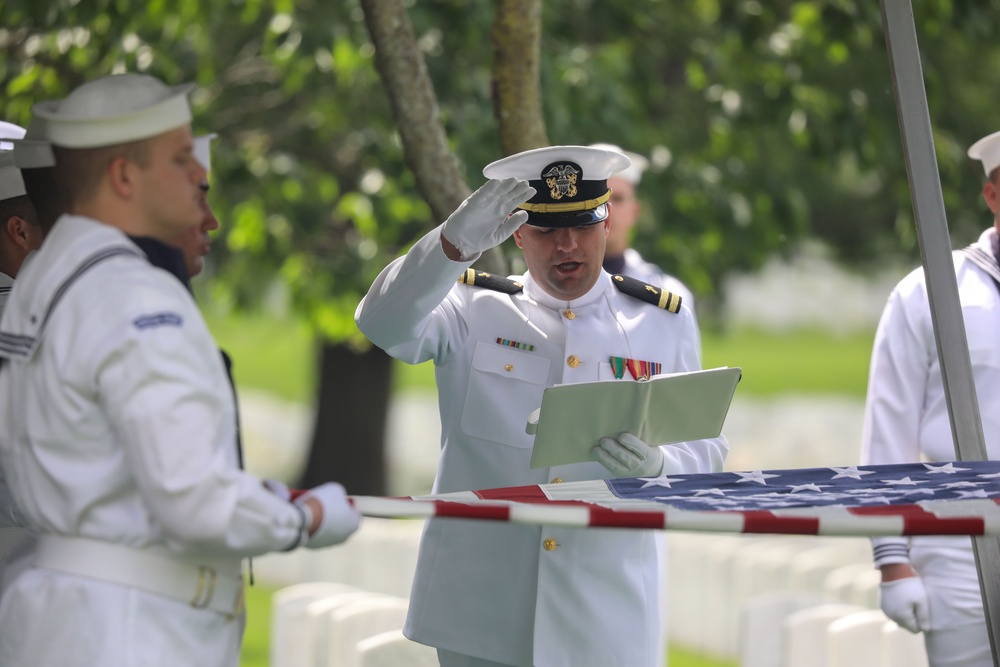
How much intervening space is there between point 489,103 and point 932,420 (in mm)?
3593

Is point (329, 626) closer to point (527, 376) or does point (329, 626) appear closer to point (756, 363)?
point (527, 376)

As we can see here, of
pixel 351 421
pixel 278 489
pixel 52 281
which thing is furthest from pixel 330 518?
pixel 351 421

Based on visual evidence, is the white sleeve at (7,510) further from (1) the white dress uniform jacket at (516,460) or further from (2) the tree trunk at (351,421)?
(2) the tree trunk at (351,421)

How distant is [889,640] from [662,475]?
7.81ft

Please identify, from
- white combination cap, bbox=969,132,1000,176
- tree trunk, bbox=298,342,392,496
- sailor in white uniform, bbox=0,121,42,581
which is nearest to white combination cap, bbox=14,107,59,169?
sailor in white uniform, bbox=0,121,42,581

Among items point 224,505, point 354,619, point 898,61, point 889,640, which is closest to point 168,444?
point 224,505

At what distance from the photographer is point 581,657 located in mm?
3258

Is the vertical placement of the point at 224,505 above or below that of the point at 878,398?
below

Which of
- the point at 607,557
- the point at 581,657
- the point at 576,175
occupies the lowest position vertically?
the point at 581,657

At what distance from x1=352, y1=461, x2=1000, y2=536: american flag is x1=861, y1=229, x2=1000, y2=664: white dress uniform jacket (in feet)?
1.79

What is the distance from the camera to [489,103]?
6.95 m

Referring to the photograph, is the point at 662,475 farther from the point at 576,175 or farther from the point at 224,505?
the point at 224,505

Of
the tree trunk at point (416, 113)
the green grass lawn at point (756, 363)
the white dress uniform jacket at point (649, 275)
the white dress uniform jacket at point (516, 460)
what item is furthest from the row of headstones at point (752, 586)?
the green grass lawn at point (756, 363)

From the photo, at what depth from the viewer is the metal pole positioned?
130 inches
